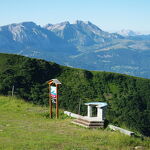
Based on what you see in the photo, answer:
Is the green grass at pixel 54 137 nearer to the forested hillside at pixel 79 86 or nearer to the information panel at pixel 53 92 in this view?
the information panel at pixel 53 92

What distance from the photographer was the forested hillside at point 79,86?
84.1m

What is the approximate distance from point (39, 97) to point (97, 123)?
59.7 meters

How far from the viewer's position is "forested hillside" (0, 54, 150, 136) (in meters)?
84.1

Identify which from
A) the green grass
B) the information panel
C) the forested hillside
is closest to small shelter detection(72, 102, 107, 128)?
the green grass

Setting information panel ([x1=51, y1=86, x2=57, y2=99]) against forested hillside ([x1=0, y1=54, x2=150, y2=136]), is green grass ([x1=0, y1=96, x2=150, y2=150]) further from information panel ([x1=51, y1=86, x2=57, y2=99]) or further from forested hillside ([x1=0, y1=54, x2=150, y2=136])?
forested hillside ([x1=0, y1=54, x2=150, y2=136])

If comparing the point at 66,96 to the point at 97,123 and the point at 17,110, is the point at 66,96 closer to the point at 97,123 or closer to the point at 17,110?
the point at 17,110

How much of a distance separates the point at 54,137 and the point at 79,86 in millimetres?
91525

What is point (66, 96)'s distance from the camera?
88.9 m

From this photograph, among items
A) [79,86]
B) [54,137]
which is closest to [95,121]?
[54,137]

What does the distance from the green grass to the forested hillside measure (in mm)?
51794

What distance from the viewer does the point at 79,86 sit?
109250 mm

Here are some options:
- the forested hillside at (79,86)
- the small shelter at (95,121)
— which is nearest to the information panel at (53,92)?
the small shelter at (95,121)

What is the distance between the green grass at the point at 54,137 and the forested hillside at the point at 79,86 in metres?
51.8

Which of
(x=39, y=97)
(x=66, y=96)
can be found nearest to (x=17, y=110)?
(x=39, y=97)
